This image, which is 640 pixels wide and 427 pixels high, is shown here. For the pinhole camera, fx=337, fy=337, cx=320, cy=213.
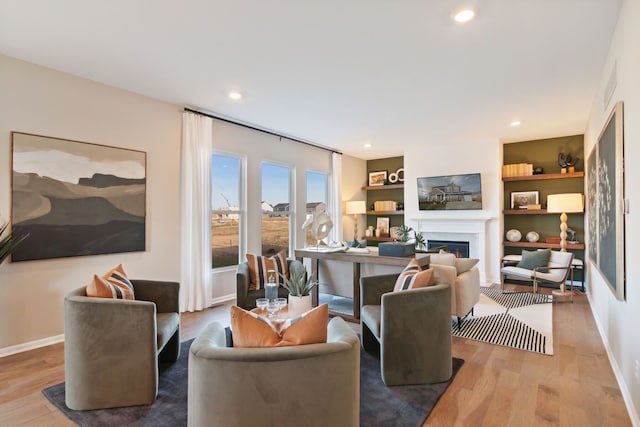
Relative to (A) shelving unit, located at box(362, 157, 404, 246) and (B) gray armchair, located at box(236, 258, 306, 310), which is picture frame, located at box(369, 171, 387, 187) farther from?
(B) gray armchair, located at box(236, 258, 306, 310)

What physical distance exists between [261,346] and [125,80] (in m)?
3.38

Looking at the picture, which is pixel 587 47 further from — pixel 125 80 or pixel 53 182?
pixel 53 182

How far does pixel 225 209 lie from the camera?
5.08 metres

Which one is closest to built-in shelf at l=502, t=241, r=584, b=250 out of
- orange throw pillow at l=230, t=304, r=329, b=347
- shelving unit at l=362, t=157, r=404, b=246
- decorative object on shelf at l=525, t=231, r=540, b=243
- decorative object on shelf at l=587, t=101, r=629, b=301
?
decorative object on shelf at l=525, t=231, r=540, b=243

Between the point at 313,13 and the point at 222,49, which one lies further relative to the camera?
the point at 222,49

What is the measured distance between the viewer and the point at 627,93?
2.27m

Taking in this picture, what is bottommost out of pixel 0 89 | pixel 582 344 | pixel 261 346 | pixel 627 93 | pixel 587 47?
pixel 582 344

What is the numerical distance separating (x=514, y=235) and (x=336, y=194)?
354 cm

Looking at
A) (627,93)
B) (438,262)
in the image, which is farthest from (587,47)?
(438,262)

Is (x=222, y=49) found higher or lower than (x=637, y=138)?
higher

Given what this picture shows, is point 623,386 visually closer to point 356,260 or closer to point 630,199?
point 630,199

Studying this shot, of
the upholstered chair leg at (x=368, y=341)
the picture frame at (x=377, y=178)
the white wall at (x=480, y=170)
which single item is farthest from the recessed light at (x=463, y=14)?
the picture frame at (x=377, y=178)

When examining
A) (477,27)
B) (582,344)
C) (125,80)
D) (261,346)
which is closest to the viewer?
(261,346)

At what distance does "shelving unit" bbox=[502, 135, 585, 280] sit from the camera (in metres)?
6.01
